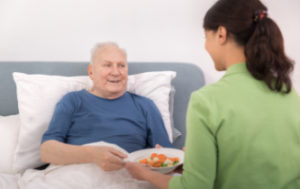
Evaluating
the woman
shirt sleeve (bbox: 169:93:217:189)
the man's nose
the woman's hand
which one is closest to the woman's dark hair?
the woman

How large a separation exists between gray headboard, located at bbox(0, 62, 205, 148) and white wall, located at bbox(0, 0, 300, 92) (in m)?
0.22

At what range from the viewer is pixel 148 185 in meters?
1.12

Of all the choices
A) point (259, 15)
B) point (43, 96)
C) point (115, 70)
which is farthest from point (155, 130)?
point (259, 15)

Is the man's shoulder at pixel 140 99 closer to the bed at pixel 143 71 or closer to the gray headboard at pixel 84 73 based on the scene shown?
the bed at pixel 143 71

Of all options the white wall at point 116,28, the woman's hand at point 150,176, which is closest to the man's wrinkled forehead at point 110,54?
the white wall at point 116,28

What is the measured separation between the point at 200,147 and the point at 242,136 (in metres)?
0.12

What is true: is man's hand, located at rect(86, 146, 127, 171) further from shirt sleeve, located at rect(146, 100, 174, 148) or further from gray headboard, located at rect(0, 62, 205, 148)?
gray headboard, located at rect(0, 62, 205, 148)

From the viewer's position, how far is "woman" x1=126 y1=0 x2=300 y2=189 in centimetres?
79

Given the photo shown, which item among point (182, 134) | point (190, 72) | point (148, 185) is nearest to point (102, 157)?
point (148, 185)

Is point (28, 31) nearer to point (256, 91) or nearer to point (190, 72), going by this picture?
point (190, 72)

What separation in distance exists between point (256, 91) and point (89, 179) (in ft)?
2.40

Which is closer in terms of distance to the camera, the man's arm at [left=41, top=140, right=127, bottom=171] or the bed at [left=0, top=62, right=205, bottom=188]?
the man's arm at [left=41, top=140, right=127, bottom=171]

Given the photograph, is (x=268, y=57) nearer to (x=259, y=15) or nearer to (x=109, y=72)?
(x=259, y=15)

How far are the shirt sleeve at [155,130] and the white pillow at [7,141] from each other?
72 cm
